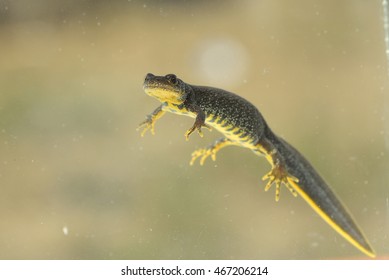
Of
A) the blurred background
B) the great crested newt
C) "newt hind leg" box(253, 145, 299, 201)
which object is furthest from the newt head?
the blurred background

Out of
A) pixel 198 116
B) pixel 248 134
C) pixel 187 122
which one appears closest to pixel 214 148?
pixel 187 122

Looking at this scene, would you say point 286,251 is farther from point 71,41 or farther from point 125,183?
point 71,41

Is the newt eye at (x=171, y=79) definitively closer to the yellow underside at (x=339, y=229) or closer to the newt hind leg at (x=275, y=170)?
the newt hind leg at (x=275, y=170)

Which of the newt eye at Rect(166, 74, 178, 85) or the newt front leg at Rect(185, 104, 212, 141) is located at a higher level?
the newt eye at Rect(166, 74, 178, 85)

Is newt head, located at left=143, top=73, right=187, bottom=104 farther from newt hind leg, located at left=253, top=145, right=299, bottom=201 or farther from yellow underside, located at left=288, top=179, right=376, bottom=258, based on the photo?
yellow underside, located at left=288, top=179, right=376, bottom=258

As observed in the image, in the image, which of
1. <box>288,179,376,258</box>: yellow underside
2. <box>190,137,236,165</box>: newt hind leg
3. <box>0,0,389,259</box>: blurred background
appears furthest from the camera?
<box>0,0,389,259</box>: blurred background

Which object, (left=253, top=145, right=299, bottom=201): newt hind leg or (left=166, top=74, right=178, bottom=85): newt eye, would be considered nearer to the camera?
(left=166, top=74, right=178, bottom=85): newt eye
